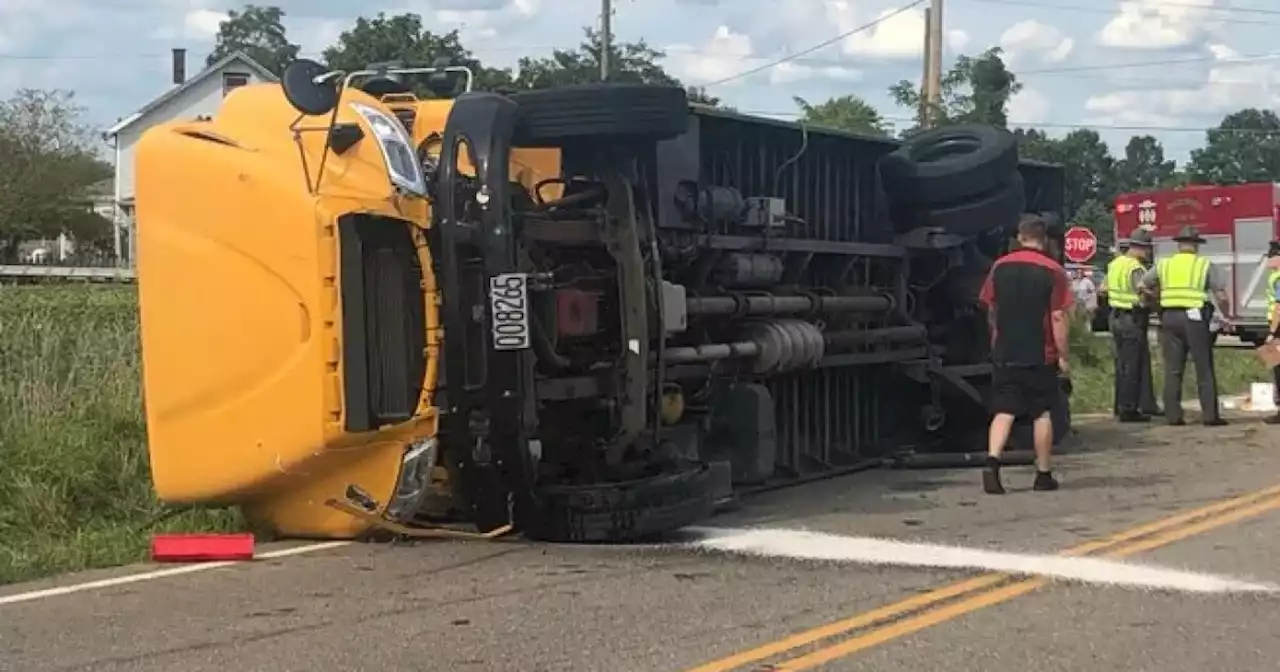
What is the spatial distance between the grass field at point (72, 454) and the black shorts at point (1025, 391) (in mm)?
4880

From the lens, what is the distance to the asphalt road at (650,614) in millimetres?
6082

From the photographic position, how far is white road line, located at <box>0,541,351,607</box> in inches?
289

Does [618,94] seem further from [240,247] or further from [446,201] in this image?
[240,247]

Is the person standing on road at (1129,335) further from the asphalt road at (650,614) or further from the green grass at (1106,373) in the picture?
the asphalt road at (650,614)

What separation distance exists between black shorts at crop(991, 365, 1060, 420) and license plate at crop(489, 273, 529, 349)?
4.00 meters

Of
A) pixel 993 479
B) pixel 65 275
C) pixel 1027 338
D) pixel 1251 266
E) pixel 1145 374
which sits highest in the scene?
pixel 65 275

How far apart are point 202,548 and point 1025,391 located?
532 cm

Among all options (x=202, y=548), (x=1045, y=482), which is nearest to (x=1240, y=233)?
(x=1045, y=482)

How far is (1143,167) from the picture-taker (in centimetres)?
12038

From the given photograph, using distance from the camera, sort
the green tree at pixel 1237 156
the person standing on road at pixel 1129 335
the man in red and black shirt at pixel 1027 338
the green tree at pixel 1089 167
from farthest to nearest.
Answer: the green tree at pixel 1237 156 < the green tree at pixel 1089 167 < the person standing on road at pixel 1129 335 < the man in red and black shirt at pixel 1027 338

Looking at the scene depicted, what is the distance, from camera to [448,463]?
8.52 meters

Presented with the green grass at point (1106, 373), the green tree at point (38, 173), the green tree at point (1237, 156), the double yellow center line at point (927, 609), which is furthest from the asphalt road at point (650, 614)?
the green tree at point (1237, 156)

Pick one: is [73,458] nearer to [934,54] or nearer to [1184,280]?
[1184,280]

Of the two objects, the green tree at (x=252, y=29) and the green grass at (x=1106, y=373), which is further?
the green tree at (x=252, y=29)
